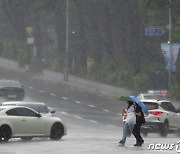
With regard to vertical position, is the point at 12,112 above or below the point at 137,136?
above

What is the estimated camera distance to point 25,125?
2875 centimetres

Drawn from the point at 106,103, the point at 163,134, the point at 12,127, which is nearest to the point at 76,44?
the point at 106,103

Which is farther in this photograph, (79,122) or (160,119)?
(79,122)

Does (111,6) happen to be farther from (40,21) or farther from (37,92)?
(40,21)

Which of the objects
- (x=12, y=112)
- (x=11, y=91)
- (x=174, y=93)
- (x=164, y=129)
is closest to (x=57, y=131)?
(x=12, y=112)

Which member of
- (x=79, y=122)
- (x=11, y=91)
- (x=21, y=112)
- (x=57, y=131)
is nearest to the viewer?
(x=21, y=112)

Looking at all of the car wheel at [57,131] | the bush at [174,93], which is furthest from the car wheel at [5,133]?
the bush at [174,93]

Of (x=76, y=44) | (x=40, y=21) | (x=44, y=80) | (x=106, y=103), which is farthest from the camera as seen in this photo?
(x=40, y=21)

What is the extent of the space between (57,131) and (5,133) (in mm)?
3117

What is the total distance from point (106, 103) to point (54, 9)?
20.5 meters

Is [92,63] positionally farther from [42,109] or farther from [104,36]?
[42,109]

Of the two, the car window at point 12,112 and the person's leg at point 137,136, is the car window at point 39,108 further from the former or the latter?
the person's leg at point 137,136

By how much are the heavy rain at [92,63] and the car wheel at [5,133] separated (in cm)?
182

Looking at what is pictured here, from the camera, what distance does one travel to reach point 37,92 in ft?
208
